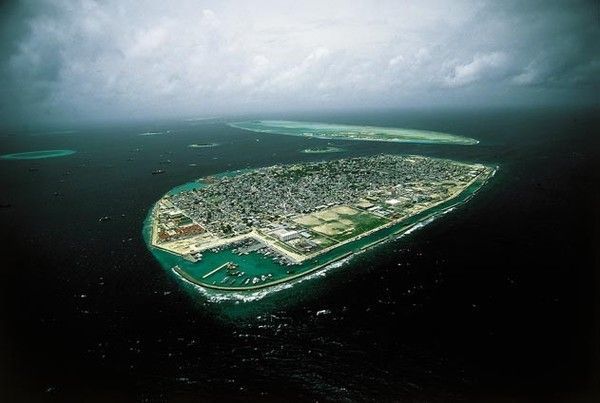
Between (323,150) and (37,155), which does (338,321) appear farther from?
(37,155)

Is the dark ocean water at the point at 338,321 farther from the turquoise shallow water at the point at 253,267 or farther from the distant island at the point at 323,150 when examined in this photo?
the distant island at the point at 323,150

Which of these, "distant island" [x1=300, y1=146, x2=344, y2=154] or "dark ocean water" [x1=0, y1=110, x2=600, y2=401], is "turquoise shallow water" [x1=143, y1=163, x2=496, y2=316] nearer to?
"dark ocean water" [x1=0, y1=110, x2=600, y2=401]

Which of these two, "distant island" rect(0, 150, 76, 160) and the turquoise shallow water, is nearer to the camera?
the turquoise shallow water

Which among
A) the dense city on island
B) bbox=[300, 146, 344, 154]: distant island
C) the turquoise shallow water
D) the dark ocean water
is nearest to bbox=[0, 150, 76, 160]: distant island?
the dense city on island

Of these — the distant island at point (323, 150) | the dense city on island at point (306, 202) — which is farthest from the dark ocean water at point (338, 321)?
the distant island at point (323, 150)

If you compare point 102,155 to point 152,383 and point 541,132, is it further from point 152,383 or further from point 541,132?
point 541,132

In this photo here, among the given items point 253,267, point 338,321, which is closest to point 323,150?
point 253,267
